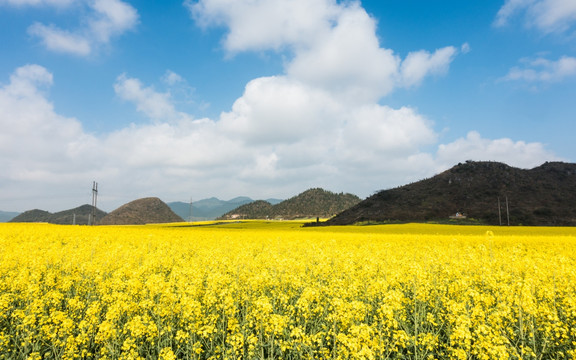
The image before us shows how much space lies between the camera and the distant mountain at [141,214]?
131 meters

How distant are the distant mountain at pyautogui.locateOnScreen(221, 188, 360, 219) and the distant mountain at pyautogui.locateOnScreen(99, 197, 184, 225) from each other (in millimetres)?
33591

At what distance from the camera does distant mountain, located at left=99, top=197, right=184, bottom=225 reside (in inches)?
5157

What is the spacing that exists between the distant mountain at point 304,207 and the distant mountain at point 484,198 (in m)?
38.3

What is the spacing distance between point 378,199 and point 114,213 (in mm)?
126561

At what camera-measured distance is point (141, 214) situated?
141 meters

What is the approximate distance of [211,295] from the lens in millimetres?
6723

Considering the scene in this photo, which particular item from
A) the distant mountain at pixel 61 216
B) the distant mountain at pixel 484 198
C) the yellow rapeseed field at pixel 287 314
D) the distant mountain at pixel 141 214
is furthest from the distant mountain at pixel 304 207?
the yellow rapeseed field at pixel 287 314

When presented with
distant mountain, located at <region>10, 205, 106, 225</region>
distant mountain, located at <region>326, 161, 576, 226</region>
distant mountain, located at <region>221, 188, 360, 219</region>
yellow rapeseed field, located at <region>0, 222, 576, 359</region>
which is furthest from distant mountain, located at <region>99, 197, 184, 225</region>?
yellow rapeseed field, located at <region>0, 222, 576, 359</region>

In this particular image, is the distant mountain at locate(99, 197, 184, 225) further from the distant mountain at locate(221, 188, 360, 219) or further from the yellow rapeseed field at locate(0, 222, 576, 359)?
the yellow rapeseed field at locate(0, 222, 576, 359)

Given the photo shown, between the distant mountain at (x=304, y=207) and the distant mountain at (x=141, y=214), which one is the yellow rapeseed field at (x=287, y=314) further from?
the distant mountain at (x=141, y=214)

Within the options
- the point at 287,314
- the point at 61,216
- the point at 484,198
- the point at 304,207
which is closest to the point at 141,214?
the point at 61,216

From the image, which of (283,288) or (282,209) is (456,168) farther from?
(283,288)

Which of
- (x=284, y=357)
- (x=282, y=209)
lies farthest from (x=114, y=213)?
(x=284, y=357)

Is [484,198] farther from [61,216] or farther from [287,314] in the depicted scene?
[61,216]
